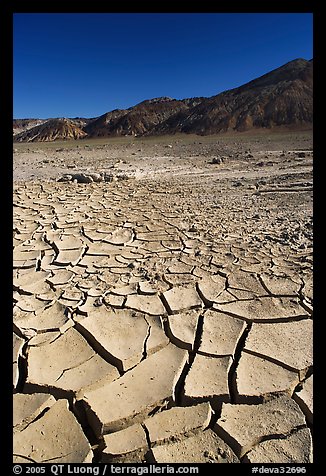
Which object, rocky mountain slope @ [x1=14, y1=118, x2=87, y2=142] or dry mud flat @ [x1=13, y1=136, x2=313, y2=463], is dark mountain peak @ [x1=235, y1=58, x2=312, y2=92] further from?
dry mud flat @ [x1=13, y1=136, x2=313, y2=463]

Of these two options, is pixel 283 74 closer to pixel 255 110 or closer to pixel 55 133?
pixel 255 110

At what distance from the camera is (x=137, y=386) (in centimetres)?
156

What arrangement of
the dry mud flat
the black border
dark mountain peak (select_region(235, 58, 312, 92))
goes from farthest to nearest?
dark mountain peak (select_region(235, 58, 312, 92)) < the dry mud flat < the black border

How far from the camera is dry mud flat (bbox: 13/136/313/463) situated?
1311mm

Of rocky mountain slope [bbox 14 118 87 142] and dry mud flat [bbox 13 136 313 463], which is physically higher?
rocky mountain slope [bbox 14 118 87 142]

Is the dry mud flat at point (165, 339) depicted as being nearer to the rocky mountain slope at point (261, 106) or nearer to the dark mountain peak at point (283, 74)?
the rocky mountain slope at point (261, 106)

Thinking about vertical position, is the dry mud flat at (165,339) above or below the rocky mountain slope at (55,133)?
below

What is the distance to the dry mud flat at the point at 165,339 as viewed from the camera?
131cm

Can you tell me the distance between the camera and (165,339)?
188 centimetres

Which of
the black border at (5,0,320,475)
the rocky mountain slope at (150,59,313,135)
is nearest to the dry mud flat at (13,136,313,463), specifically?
the black border at (5,0,320,475)
